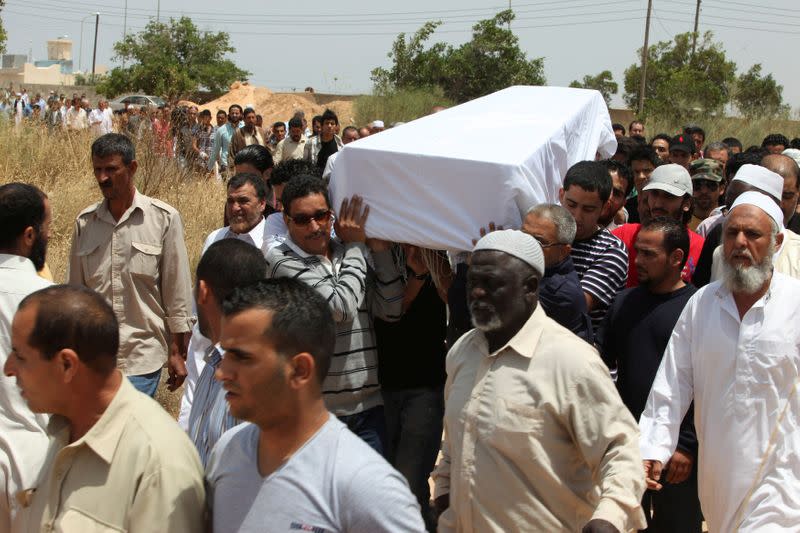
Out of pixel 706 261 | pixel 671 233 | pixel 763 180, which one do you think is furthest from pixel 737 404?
pixel 763 180

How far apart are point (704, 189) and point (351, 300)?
352cm

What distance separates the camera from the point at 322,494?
2.06 metres

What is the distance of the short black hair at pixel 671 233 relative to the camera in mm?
4230

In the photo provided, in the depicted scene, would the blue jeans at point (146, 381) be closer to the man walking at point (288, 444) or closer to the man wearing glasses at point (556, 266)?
the man wearing glasses at point (556, 266)

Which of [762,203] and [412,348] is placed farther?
[412,348]

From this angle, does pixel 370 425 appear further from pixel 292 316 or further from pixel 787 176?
pixel 787 176

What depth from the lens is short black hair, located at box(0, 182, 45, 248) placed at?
3832 mm

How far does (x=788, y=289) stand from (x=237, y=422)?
2.36 meters

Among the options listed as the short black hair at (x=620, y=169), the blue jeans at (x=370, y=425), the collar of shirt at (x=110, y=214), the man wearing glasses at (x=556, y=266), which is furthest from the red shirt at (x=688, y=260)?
the collar of shirt at (x=110, y=214)

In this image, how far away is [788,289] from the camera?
389 cm

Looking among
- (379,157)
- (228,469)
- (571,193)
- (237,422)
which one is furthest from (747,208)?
(228,469)

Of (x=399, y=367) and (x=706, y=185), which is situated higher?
(x=706, y=185)

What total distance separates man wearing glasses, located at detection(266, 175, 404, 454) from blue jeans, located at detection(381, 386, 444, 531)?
0.20 m

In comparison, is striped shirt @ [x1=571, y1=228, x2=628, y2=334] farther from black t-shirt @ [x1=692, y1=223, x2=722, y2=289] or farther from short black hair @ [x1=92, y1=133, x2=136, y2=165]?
short black hair @ [x1=92, y1=133, x2=136, y2=165]
